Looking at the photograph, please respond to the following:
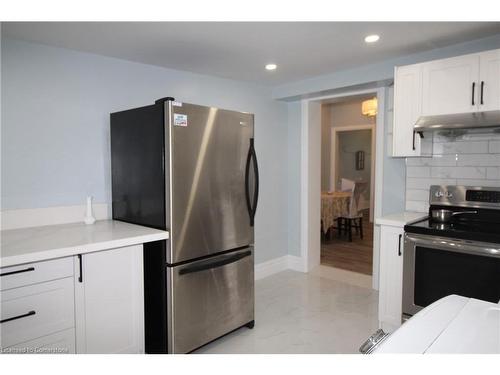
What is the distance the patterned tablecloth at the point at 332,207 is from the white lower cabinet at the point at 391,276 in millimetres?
2707

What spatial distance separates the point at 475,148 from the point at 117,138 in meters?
2.71

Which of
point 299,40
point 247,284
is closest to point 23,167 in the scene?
point 247,284

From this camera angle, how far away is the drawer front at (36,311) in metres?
1.71

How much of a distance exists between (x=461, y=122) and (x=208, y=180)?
67.7 inches

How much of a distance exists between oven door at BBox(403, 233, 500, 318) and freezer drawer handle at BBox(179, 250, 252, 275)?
1.16 metres

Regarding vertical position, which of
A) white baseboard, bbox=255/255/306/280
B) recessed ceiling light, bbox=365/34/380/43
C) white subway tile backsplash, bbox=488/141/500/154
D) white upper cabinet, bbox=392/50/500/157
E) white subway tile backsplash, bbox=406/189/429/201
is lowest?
white baseboard, bbox=255/255/306/280

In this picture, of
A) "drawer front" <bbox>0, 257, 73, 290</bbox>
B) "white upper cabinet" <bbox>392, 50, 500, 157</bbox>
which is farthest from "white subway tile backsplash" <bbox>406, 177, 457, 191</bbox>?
"drawer front" <bbox>0, 257, 73, 290</bbox>

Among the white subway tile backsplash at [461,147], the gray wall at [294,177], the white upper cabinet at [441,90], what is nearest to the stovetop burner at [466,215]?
the white subway tile backsplash at [461,147]

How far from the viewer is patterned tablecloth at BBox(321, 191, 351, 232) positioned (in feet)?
17.8

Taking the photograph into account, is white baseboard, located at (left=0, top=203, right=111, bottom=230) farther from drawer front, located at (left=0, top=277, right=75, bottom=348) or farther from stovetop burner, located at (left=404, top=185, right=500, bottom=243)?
stovetop burner, located at (left=404, top=185, right=500, bottom=243)

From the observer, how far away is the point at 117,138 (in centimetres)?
268

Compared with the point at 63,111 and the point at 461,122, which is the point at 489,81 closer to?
the point at 461,122

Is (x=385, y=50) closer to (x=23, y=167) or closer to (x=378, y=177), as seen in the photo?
(x=378, y=177)

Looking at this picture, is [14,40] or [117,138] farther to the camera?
[117,138]
